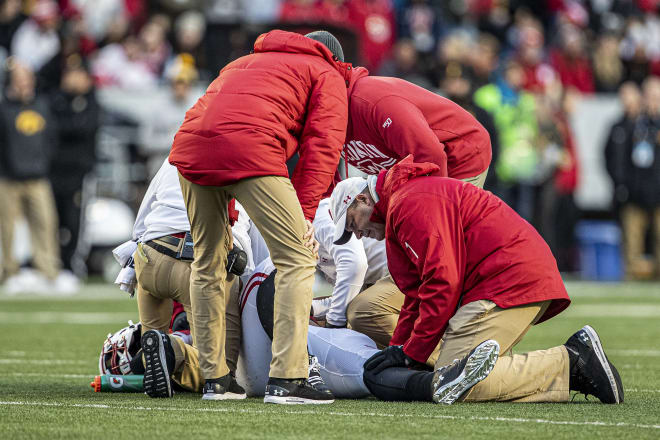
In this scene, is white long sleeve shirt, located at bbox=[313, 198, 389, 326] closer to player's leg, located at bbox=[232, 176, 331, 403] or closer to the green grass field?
the green grass field

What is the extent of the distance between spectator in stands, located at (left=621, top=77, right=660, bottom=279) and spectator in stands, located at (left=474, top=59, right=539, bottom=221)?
1443 millimetres

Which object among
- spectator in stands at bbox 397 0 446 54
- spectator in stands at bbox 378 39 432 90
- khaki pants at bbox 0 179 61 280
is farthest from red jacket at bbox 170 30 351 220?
spectator in stands at bbox 397 0 446 54

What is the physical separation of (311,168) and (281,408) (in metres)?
1.11

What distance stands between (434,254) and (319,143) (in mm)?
742

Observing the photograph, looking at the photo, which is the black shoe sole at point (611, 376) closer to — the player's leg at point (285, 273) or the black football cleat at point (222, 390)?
the player's leg at point (285, 273)

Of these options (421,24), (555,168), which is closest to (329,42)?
(555,168)

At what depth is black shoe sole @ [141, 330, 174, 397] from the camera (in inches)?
236

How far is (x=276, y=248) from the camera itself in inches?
227

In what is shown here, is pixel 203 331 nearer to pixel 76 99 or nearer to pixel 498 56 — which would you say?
pixel 76 99

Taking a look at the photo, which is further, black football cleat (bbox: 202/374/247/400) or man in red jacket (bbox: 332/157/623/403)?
black football cleat (bbox: 202/374/247/400)

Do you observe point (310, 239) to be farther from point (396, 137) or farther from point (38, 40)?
point (38, 40)

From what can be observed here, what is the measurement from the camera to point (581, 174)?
17203 mm

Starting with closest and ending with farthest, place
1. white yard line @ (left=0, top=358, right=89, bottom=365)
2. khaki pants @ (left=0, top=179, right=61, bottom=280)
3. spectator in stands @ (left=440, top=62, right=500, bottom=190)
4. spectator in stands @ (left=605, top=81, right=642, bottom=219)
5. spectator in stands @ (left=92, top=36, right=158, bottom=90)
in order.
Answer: white yard line @ (left=0, top=358, right=89, bottom=365), spectator in stands @ (left=440, top=62, right=500, bottom=190), khaki pants @ (left=0, top=179, right=61, bottom=280), spectator in stands @ (left=605, top=81, right=642, bottom=219), spectator in stands @ (left=92, top=36, right=158, bottom=90)

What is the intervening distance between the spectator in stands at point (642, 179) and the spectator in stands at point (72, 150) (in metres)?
7.10
